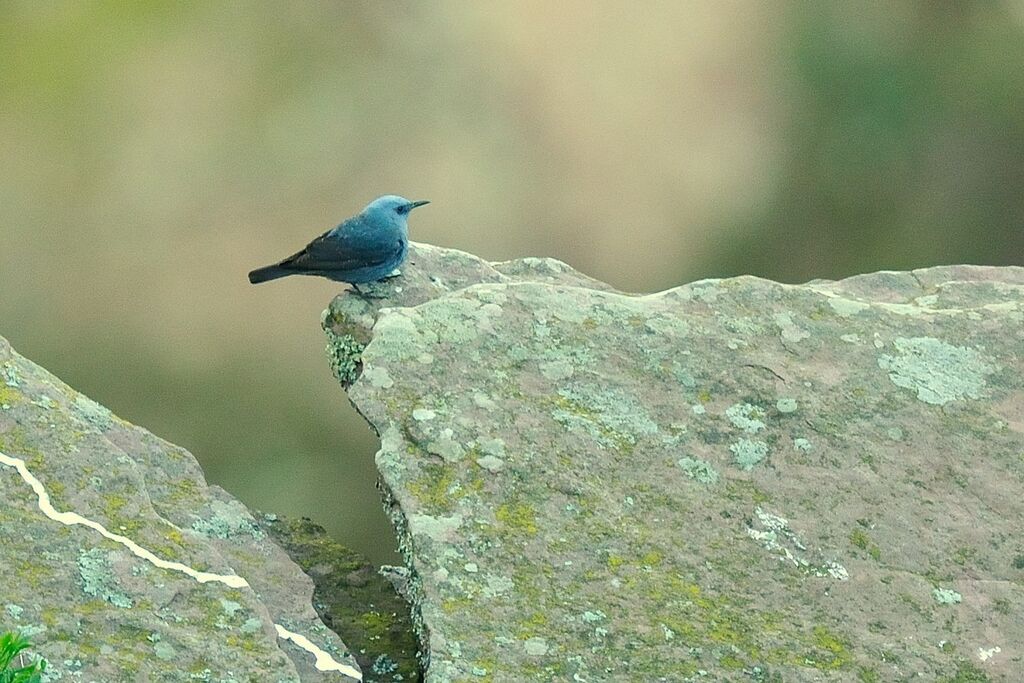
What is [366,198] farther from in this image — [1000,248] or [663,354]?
[663,354]

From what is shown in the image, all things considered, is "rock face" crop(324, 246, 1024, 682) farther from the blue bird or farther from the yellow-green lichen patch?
the blue bird

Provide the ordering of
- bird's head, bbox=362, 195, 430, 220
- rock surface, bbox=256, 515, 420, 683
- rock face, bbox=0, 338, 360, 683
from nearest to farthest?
rock face, bbox=0, 338, 360, 683
rock surface, bbox=256, 515, 420, 683
bird's head, bbox=362, 195, 430, 220

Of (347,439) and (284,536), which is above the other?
(284,536)

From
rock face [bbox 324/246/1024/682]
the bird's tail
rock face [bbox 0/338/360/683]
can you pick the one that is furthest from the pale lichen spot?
the bird's tail

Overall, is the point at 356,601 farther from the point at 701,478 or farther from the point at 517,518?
the point at 701,478

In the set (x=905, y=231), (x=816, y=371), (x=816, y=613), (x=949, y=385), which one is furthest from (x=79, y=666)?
(x=905, y=231)
